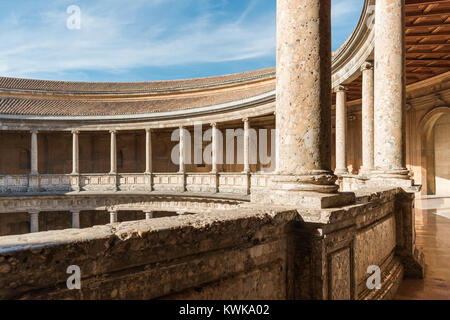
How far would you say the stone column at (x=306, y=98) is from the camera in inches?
142

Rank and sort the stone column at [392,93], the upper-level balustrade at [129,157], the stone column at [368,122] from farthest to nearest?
the upper-level balustrade at [129,157] < the stone column at [368,122] < the stone column at [392,93]

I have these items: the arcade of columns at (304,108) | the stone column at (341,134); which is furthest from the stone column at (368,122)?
the arcade of columns at (304,108)

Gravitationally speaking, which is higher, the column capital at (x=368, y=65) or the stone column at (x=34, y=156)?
the column capital at (x=368, y=65)

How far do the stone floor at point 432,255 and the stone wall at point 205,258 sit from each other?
160 cm

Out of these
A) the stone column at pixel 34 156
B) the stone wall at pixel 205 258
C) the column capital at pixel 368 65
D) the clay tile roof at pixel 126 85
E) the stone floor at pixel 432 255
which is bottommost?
the stone floor at pixel 432 255

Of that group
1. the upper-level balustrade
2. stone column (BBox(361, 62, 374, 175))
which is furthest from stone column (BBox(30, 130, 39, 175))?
stone column (BBox(361, 62, 374, 175))

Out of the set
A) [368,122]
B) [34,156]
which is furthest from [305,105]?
[34,156]

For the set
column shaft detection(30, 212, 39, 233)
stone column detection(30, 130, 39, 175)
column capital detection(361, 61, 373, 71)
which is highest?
column capital detection(361, 61, 373, 71)

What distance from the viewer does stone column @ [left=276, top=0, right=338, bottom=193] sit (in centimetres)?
362

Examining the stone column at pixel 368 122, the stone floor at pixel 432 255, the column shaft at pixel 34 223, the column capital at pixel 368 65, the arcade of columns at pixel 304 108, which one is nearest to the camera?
the arcade of columns at pixel 304 108

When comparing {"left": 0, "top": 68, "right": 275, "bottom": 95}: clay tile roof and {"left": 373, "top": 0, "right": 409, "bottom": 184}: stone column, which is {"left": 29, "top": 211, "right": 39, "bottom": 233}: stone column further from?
{"left": 373, "top": 0, "right": 409, "bottom": 184}: stone column

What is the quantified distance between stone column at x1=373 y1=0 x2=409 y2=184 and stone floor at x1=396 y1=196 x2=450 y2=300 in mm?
1832

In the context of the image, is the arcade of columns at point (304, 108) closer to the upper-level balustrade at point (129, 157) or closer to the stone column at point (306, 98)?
the stone column at point (306, 98)
